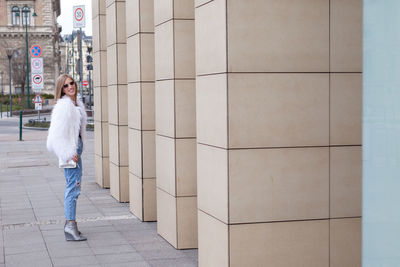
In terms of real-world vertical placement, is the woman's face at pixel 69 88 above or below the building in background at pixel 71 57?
below

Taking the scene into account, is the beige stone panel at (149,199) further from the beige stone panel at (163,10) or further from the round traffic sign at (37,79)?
the round traffic sign at (37,79)

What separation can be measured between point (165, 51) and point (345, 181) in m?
3.17

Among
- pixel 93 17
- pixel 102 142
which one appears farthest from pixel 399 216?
pixel 93 17

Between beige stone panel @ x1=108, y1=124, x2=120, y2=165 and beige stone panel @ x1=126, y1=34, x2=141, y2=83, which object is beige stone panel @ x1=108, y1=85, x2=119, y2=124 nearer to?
beige stone panel @ x1=108, y1=124, x2=120, y2=165

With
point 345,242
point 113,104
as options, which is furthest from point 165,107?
point 113,104

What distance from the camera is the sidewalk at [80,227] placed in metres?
7.82

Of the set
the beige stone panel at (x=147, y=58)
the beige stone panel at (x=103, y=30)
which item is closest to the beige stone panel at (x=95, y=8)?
the beige stone panel at (x=103, y=30)

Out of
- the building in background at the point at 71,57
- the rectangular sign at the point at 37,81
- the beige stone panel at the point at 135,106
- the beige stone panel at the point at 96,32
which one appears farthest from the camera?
the building in background at the point at 71,57

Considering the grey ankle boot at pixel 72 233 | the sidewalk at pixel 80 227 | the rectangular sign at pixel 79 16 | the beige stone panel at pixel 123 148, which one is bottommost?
the sidewalk at pixel 80 227

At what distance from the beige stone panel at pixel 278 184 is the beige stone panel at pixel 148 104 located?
417cm

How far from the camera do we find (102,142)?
46.6 feet

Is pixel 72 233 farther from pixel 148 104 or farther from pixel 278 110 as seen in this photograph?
pixel 278 110

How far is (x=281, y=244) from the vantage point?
620 cm

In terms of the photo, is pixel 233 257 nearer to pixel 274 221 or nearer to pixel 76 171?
pixel 274 221
